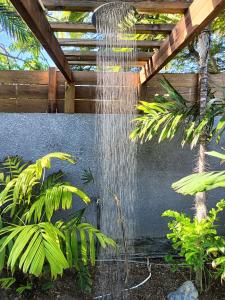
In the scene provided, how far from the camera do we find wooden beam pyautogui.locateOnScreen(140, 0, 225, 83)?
1.92 metres

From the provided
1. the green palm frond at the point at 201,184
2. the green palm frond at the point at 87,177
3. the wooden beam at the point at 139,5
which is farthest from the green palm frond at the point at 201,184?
the green palm frond at the point at 87,177

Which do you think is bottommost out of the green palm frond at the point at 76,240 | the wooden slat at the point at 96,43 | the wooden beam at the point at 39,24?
the green palm frond at the point at 76,240

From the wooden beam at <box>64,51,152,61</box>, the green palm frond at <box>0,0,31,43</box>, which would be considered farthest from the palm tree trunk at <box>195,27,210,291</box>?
the green palm frond at <box>0,0,31,43</box>

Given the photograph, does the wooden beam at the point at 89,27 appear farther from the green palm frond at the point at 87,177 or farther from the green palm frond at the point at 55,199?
the green palm frond at the point at 87,177

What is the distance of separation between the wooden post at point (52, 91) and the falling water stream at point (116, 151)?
406mm

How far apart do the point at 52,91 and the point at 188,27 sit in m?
1.81

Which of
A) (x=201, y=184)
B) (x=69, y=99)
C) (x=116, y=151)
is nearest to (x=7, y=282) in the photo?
(x=116, y=151)

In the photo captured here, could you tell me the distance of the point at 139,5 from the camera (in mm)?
2359

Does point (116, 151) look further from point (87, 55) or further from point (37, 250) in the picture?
point (37, 250)

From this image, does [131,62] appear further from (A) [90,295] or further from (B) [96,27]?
(A) [90,295]

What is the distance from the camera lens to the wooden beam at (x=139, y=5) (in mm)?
2293

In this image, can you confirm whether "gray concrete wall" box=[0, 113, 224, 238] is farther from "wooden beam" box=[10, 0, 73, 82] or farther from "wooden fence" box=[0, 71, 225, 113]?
"wooden beam" box=[10, 0, 73, 82]

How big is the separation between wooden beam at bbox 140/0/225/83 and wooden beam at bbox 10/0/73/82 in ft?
2.45

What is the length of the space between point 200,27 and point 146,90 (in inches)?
66.3
